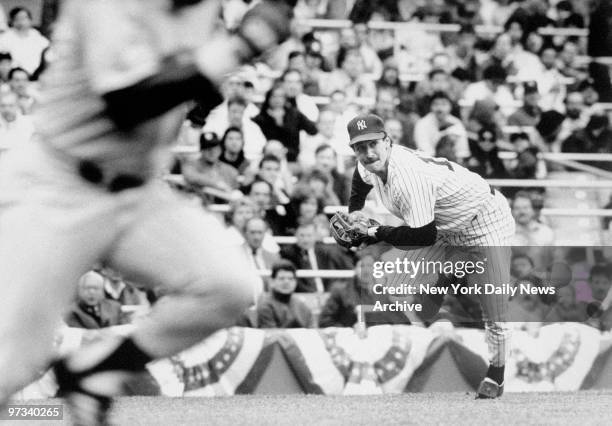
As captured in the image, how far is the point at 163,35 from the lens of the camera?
387cm

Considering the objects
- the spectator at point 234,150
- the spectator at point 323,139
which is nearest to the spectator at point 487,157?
the spectator at point 323,139

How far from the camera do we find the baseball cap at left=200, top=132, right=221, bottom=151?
994 centimetres

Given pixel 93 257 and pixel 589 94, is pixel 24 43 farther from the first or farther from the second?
pixel 93 257

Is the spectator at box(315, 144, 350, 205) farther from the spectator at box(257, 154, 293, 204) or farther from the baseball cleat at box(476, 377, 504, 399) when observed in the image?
the baseball cleat at box(476, 377, 504, 399)

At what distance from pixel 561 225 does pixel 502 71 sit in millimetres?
2196

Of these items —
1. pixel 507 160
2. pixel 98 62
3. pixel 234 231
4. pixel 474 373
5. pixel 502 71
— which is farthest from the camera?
pixel 502 71

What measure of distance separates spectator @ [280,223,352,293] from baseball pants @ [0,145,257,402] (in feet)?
16.9

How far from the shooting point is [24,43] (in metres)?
11.2

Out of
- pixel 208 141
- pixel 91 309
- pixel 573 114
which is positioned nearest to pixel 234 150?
pixel 208 141

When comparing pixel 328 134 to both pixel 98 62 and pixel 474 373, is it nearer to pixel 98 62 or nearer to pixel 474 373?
pixel 474 373

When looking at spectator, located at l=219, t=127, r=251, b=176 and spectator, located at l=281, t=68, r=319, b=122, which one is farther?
spectator, located at l=281, t=68, r=319, b=122

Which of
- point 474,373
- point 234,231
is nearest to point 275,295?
point 234,231

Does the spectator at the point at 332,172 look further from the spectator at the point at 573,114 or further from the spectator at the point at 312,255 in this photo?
the spectator at the point at 573,114

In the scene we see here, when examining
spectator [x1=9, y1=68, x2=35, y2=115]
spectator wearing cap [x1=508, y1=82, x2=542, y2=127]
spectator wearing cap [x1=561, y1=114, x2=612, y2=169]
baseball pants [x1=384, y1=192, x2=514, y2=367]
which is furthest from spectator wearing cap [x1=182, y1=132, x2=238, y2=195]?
spectator wearing cap [x1=561, y1=114, x2=612, y2=169]
